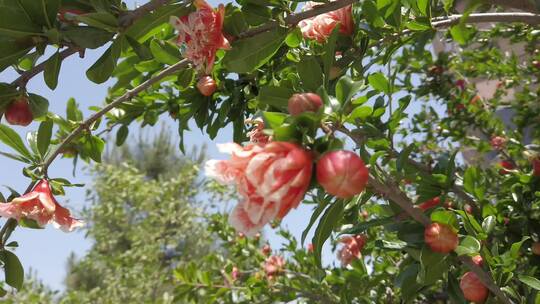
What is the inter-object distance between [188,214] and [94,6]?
10.4m

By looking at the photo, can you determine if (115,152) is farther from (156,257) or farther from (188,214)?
(156,257)

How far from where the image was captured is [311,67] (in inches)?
37.1

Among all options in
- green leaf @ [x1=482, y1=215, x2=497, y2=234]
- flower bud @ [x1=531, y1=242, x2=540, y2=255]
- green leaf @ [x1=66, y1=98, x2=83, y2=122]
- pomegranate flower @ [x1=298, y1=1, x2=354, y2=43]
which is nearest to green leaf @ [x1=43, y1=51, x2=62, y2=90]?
pomegranate flower @ [x1=298, y1=1, x2=354, y2=43]

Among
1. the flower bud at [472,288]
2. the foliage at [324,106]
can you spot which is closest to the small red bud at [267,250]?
the foliage at [324,106]

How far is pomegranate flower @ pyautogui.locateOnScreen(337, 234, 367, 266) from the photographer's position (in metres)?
2.38

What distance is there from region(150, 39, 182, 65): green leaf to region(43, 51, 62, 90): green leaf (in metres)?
0.33

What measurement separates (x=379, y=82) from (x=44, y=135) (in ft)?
2.96

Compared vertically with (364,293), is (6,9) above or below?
above

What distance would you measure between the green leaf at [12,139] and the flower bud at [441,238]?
1089 millimetres

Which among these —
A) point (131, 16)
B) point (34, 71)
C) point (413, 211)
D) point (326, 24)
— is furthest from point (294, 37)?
point (34, 71)

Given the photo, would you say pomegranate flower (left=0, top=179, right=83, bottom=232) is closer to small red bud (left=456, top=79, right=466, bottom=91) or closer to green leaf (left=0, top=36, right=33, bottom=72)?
green leaf (left=0, top=36, right=33, bottom=72)

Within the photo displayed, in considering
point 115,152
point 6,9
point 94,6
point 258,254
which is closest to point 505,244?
point 94,6

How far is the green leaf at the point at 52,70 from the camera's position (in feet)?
3.42

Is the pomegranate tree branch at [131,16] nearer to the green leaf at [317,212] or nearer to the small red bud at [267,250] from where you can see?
the green leaf at [317,212]
